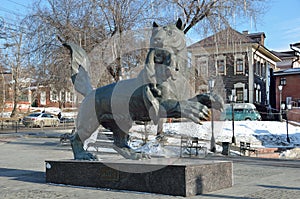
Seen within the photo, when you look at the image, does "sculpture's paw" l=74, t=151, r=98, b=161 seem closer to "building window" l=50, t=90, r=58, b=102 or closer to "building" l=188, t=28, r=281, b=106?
"building" l=188, t=28, r=281, b=106

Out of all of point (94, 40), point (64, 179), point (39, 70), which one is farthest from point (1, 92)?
point (64, 179)

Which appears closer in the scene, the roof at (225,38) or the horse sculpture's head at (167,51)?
the horse sculpture's head at (167,51)

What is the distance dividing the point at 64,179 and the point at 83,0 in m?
11.6

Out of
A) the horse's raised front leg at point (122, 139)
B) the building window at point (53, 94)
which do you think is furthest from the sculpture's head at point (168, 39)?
the building window at point (53, 94)

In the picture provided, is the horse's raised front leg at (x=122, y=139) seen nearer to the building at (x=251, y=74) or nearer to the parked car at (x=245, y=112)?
the building at (x=251, y=74)

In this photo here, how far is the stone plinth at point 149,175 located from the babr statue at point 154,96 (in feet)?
1.59

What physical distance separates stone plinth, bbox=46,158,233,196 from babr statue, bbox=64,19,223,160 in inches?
19.1

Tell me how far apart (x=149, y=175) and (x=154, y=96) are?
1.51m

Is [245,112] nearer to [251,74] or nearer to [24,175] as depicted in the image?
[251,74]

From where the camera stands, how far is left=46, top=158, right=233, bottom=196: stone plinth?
7188 mm

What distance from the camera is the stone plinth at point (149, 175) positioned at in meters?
7.19

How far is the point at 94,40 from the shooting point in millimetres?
18688

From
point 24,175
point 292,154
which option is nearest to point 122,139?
point 24,175

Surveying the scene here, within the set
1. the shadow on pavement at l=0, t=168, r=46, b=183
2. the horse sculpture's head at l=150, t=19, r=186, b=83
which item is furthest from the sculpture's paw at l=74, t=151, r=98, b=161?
the horse sculpture's head at l=150, t=19, r=186, b=83
